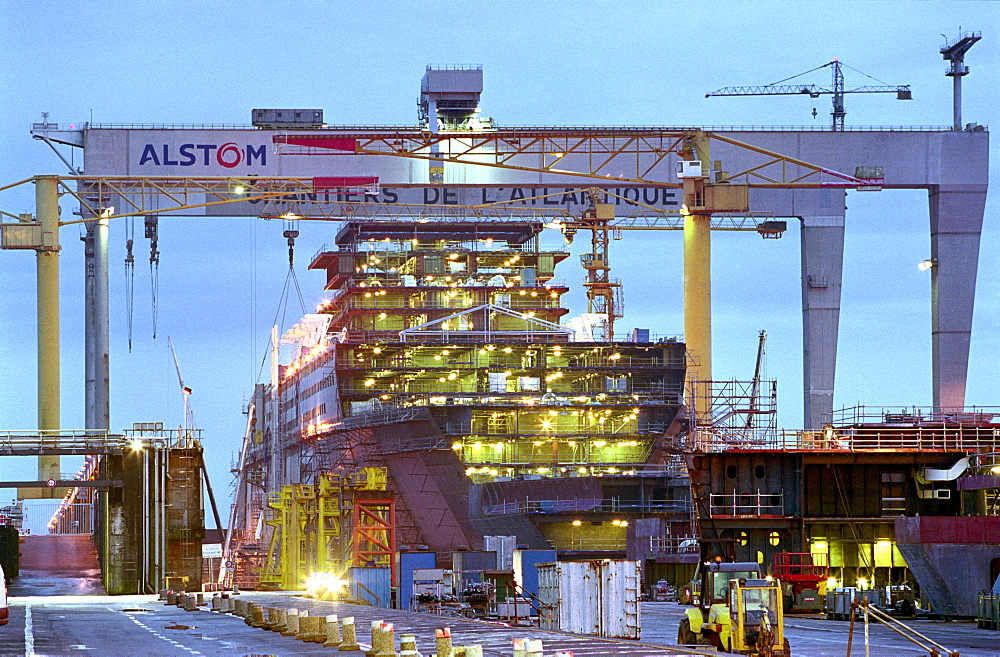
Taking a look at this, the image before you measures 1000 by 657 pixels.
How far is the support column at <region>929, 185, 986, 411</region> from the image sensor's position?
76.6m

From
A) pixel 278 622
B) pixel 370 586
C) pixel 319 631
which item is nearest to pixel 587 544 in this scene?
pixel 370 586

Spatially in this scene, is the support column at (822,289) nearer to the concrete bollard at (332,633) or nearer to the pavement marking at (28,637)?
the pavement marking at (28,637)

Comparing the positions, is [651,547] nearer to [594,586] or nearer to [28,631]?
[594,586]

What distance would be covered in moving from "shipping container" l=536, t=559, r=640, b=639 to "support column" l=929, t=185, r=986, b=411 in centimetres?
4180

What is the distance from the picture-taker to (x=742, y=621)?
27156 mm

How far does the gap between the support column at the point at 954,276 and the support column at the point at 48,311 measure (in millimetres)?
39841

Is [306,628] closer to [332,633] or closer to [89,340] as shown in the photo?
[332,633]

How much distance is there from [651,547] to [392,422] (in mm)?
19730

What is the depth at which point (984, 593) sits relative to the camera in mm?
43344

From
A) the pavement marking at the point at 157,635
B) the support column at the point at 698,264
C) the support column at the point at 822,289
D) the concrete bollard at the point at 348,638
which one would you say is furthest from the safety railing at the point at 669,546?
the concrete bollard at the point at 348,638

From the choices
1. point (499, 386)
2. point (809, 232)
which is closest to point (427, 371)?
point (499, 386)

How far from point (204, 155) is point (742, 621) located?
162 feet

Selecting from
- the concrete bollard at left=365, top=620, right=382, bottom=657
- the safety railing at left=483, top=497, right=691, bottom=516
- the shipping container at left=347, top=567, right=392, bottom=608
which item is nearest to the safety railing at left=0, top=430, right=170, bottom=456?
the shipping container at left=347, top=567, right=392, bottom=608

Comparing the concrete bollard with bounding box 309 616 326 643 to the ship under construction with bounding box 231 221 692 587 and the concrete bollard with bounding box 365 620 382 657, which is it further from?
the ship under construction with bounding box 231 221 692 587
